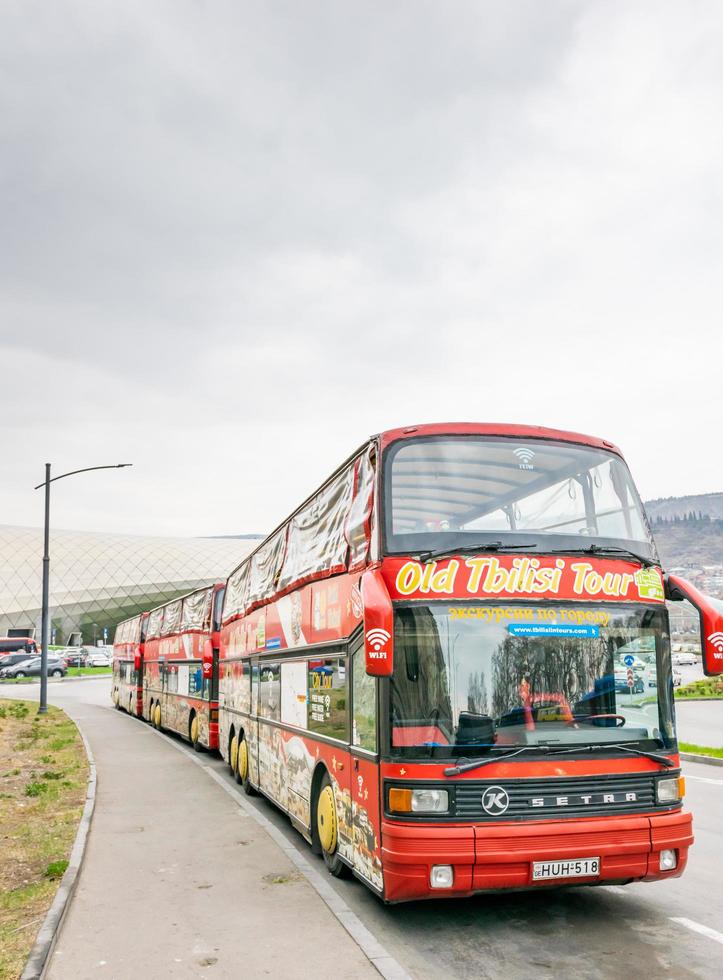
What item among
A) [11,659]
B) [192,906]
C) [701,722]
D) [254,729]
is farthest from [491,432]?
[11,659]

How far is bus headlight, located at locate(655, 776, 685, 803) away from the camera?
6.77 meters

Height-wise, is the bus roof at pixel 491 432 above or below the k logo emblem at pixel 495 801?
above

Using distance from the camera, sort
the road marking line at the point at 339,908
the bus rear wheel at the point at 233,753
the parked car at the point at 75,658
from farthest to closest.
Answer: the parked car at the point at 75,658, the bus rear wheel at the point at 233,753, the road marking line at the point at 339,908

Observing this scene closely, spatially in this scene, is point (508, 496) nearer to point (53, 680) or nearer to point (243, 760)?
point (243, 760)

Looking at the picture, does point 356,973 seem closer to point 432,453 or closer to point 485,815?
point 485,815

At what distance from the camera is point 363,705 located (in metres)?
7.30

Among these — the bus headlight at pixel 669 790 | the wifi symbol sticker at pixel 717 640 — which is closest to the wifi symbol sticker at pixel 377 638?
the bus headlight at pixel 669 790

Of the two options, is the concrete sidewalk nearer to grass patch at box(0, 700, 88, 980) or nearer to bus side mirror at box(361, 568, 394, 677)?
grass patch at box(0, 700, 88, 980)

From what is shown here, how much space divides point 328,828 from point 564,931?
8.07 ft

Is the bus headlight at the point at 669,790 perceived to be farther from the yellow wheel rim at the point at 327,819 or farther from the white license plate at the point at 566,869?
the yellow wheel rim at the point at 327,819

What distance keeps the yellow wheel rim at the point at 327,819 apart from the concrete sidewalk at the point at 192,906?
0.40m

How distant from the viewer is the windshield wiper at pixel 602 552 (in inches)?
276

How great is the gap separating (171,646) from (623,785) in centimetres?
1892

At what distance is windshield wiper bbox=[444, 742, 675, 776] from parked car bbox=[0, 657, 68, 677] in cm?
6226
